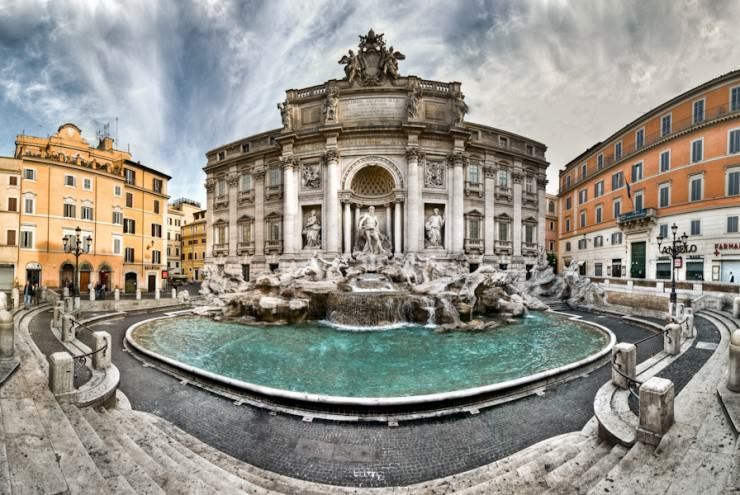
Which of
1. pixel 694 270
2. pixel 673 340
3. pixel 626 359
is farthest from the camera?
pixel 694 270

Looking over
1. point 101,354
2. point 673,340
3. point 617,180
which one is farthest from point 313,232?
point 617,180

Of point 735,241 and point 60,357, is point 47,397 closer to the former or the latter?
point 60,357

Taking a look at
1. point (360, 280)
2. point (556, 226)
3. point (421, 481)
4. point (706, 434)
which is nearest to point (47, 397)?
point (421, 481)

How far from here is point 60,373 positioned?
5027 mm

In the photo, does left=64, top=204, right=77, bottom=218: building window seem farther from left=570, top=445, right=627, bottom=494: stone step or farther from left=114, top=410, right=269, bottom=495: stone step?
left=570, top=445, right=627, bottom=494: stone step

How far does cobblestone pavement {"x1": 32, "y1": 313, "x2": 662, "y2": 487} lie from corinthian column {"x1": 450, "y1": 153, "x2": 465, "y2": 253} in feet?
57.7

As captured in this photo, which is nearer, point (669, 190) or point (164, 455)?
point (164, 455)

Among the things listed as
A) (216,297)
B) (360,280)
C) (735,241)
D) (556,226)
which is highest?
(556,226)

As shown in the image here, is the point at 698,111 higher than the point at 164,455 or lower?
higher

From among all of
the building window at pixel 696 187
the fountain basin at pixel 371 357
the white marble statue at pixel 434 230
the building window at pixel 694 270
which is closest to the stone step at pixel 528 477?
the fountain basin at pixel 371 357

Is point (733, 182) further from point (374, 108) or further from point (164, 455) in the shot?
point (164, 455)

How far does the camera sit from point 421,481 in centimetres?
392

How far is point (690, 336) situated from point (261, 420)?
43.1 ft

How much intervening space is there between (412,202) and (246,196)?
1648 centimetres
